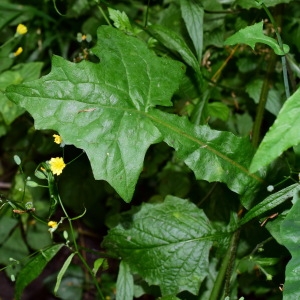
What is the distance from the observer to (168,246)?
131 cm

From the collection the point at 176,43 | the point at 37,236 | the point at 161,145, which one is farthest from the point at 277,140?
the point at 37,236

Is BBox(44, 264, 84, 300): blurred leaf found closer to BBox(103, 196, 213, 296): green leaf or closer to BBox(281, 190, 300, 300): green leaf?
BBox(103, 196, 213, 296): green leaf

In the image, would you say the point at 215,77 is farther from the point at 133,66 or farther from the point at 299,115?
the point at 299,115

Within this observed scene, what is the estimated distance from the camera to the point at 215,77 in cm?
160

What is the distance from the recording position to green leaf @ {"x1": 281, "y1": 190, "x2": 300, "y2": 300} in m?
0.96

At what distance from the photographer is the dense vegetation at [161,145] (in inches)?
43.2

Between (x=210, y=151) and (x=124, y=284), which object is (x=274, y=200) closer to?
(x=210, y=151)

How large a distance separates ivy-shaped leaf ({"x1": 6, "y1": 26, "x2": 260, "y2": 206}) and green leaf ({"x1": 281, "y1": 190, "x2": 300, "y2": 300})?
207mm

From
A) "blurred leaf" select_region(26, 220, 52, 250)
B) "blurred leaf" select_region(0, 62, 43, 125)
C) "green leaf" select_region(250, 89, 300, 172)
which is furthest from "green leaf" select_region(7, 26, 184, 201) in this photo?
"blurred leaf" select_region(26, 220, 52, 250)

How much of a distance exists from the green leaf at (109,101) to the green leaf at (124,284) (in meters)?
0.35

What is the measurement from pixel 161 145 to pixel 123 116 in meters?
0.58

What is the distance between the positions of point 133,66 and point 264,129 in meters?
0.66

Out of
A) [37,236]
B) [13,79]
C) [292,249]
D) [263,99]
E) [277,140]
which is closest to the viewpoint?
[277,140]

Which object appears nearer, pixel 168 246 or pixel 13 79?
pixel 168 246
